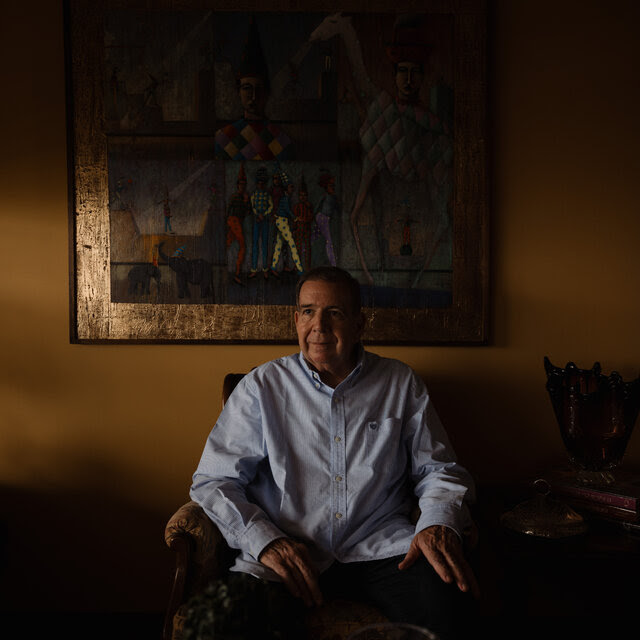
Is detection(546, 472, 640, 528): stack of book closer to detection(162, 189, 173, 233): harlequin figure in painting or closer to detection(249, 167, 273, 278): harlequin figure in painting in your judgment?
detection(249, 167, 273, 278): harlequin figure in painting

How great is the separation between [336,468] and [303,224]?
94cm

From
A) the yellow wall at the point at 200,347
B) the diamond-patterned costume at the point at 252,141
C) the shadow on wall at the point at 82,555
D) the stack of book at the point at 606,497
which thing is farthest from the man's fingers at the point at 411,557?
the diamond-patterned costume at the point at 252,141

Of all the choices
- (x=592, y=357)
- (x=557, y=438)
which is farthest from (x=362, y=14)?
(x=557, y=438)

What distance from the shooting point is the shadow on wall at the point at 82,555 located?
221cm

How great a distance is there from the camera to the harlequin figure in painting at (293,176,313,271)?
211cm

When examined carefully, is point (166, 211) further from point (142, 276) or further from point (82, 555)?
point (82, 555)

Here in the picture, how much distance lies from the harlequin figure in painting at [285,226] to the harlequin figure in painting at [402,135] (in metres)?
0.25

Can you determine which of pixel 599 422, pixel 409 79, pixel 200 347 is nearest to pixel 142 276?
pixel 200 347

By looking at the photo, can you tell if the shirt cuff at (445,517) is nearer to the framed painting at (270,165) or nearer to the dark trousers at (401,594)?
the dark trousers at (401,594)

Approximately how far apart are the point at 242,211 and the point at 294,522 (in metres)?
1.15

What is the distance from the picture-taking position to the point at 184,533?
149 cm

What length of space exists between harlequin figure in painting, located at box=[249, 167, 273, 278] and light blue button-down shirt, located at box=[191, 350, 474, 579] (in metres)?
0.55

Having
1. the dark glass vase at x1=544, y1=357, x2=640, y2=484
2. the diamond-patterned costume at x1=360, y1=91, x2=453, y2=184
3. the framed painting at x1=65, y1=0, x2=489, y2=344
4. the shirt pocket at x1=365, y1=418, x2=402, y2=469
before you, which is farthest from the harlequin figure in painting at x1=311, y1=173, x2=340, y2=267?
the dark glass vase at x1=544, y1=357, x2=640, y2=484

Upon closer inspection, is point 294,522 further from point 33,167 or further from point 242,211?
point 33,167
